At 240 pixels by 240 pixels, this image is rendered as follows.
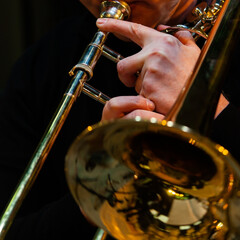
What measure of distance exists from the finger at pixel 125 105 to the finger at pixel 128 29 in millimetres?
130

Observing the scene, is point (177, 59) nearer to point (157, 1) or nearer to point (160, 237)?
point (157, 1)

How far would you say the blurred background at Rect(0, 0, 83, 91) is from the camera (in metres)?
2.20

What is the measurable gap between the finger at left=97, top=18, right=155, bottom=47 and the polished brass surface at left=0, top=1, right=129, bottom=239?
0.18 feet

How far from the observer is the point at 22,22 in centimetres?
225

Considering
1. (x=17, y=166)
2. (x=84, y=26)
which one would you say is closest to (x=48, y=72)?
(x=84, y=26)

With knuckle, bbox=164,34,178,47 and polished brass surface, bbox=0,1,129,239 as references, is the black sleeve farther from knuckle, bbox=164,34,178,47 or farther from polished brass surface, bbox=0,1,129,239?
knuckle, bbox=164,34,178,47

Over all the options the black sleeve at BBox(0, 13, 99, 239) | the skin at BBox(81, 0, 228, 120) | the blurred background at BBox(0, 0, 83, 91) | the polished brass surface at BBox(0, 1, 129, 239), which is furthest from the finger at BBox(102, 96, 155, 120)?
the blurred background at BBox(0, 0, 83, 91)

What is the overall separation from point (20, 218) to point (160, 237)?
0.59 metres

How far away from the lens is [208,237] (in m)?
0.80

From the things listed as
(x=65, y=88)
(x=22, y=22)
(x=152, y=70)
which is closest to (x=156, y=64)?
(x=152, y=70)

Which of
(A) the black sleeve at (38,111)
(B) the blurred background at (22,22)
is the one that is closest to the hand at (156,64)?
(A) the black sleeve at (38,111)

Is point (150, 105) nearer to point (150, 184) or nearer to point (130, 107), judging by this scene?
point (130, 107)

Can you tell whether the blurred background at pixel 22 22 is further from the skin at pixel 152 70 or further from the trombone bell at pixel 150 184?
the trombone bell at pixel 150 184

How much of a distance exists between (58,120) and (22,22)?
4.65 feet
